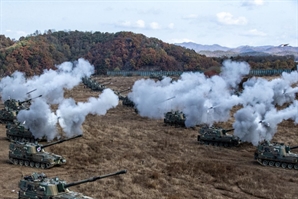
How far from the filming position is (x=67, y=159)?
104ft

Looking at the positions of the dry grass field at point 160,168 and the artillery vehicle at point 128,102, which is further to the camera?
the artillery vehicle at point 128,102

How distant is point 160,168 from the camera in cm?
2925

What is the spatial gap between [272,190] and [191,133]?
18833 mm

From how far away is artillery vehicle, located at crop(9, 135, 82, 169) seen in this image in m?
29.8

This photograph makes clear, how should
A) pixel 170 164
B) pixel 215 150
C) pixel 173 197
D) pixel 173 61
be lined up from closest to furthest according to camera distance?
pixel 173 197 → pixel 170 164 → pixel 215 150 → pixel 173 61

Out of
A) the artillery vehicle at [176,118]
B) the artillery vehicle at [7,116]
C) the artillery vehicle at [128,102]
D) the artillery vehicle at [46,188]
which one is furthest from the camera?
the artillery vehicle at [128,102]

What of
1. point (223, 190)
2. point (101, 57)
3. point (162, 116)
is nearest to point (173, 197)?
point (223, 190)

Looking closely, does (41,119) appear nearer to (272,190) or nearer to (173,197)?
(173,197)

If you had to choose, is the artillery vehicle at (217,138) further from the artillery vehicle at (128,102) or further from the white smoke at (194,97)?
the artillery vehicle at (128,102)

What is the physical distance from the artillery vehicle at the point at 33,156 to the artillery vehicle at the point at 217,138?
13.8 m

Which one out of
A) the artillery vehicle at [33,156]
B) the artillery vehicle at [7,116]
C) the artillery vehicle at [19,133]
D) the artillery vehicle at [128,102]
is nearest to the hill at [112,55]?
the artillery vehicle at [128,102]

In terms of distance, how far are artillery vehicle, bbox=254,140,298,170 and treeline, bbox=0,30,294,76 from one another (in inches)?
2483

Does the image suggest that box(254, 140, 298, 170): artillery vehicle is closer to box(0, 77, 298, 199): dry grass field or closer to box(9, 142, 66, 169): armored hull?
box(0, 77, 298, 199): dry grass field

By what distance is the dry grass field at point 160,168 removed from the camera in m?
24.6
